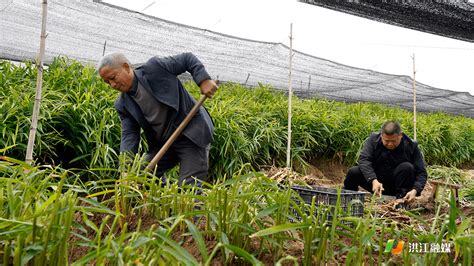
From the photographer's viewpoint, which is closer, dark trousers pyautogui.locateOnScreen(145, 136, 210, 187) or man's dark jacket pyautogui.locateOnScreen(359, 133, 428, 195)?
dark trousers pyautogui.locateOnScreen(145, 136, 210, 187)

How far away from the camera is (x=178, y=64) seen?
9.31 feet

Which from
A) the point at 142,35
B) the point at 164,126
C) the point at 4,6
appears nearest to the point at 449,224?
the point at 164,126

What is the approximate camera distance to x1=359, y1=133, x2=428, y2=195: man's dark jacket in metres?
3.62

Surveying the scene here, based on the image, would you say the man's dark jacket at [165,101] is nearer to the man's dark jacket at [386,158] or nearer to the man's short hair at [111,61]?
the man's short hair at [111,61]

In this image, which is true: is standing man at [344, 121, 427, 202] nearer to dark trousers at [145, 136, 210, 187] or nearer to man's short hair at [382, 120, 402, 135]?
man's short hair at [382, 120, 402, 135]

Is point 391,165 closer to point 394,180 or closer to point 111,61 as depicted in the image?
point 394,180

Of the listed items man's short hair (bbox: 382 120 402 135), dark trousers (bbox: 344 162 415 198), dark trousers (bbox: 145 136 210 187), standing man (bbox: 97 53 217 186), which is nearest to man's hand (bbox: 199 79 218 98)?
standing man (bbox: 97 53 217 186)

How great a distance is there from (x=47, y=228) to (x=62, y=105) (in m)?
2.43

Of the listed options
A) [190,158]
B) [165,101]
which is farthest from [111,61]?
[190,158]

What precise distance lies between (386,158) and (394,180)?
18 centimetres

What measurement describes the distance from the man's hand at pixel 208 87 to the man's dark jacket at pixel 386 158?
1604mm

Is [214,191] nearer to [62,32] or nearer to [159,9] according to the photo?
[62,32]

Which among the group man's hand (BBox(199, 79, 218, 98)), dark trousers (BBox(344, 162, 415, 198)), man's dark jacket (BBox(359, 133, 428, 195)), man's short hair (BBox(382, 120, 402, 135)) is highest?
man's hand (BBox(199, 79, 218, 98))

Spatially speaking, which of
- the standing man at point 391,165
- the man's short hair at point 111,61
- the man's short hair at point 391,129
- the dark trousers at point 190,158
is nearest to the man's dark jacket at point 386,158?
the standing man at point 391,165
